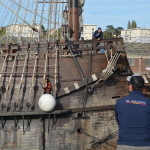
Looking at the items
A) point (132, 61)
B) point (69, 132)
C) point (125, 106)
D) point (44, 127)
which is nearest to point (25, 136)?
point (44, 127)

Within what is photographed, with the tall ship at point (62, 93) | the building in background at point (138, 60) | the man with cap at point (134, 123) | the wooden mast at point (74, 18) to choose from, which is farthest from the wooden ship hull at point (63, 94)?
the building in background at point (138, 60)

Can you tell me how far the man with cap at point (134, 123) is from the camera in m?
3.89

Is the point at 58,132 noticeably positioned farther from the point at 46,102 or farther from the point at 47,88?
the point at 47,88

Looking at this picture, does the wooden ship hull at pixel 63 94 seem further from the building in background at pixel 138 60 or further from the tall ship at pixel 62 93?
the building in background at pixel 138 60

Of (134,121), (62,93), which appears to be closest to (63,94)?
(62,93)

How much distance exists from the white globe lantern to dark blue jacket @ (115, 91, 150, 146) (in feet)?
19.5

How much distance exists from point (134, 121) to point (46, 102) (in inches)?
240

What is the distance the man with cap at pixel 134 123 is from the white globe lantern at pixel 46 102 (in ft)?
19.4

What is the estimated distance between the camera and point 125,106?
4.02 meters

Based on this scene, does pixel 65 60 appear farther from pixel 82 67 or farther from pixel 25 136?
pixel 25 136

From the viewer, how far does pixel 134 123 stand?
12.9 feet

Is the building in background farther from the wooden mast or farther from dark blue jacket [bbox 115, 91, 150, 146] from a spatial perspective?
dark blue jacket [bbox 115, 91, 150, 146]

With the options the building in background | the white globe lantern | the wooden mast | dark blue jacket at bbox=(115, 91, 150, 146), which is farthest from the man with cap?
the building in background

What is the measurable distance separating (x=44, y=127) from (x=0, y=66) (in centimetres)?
215
